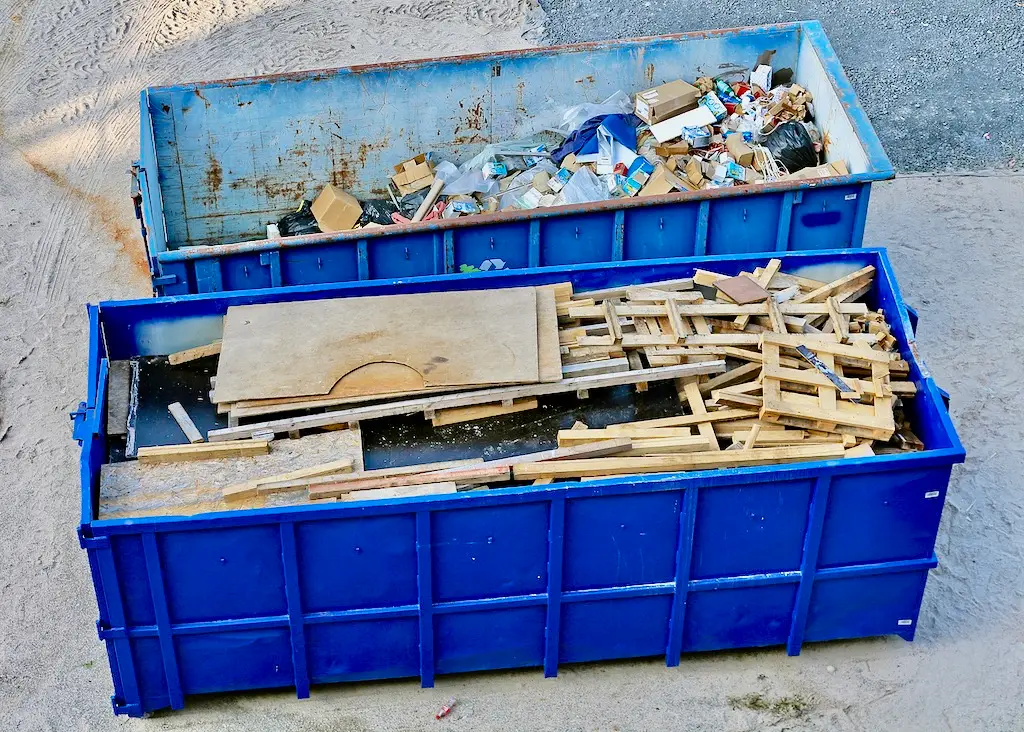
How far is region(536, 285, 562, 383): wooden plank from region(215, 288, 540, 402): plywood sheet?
7 cm

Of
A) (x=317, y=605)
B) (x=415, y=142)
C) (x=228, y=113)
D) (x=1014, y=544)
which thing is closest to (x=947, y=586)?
(x=1014, y=544)

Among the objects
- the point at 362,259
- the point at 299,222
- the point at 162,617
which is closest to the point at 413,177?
the point at 299,222

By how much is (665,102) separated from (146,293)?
4.84 metres

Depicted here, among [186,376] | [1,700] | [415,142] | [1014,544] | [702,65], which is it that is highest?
[702,65]

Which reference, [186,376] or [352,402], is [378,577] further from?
[186,376]

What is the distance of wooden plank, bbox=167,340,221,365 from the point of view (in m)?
7.71

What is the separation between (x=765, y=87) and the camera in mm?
10781

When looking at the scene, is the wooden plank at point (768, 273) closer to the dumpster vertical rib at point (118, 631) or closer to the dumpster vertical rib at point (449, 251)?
the dumpster vertical rib at point (449, 251)

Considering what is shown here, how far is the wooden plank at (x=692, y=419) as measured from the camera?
23.4 feet

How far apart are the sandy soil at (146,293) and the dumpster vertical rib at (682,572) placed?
23 centimetres

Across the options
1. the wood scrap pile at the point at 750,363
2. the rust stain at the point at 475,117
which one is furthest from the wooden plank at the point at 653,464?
the rust stain at the point at 475,117

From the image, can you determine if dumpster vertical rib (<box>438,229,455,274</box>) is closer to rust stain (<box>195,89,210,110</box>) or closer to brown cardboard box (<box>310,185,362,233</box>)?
brown cardboard box (<box>310,185,362,233</box>)

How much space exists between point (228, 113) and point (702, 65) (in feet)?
13.6

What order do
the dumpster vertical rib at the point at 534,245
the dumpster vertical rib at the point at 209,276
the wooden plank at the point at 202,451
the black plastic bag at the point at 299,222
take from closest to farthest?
the wooden plank at the point at 202,451 → the dumpster vertical rib at the point at 209,276 → the dumpster vertical rib at the point at 534,245 → the black plastic bag at the point at 299,222
